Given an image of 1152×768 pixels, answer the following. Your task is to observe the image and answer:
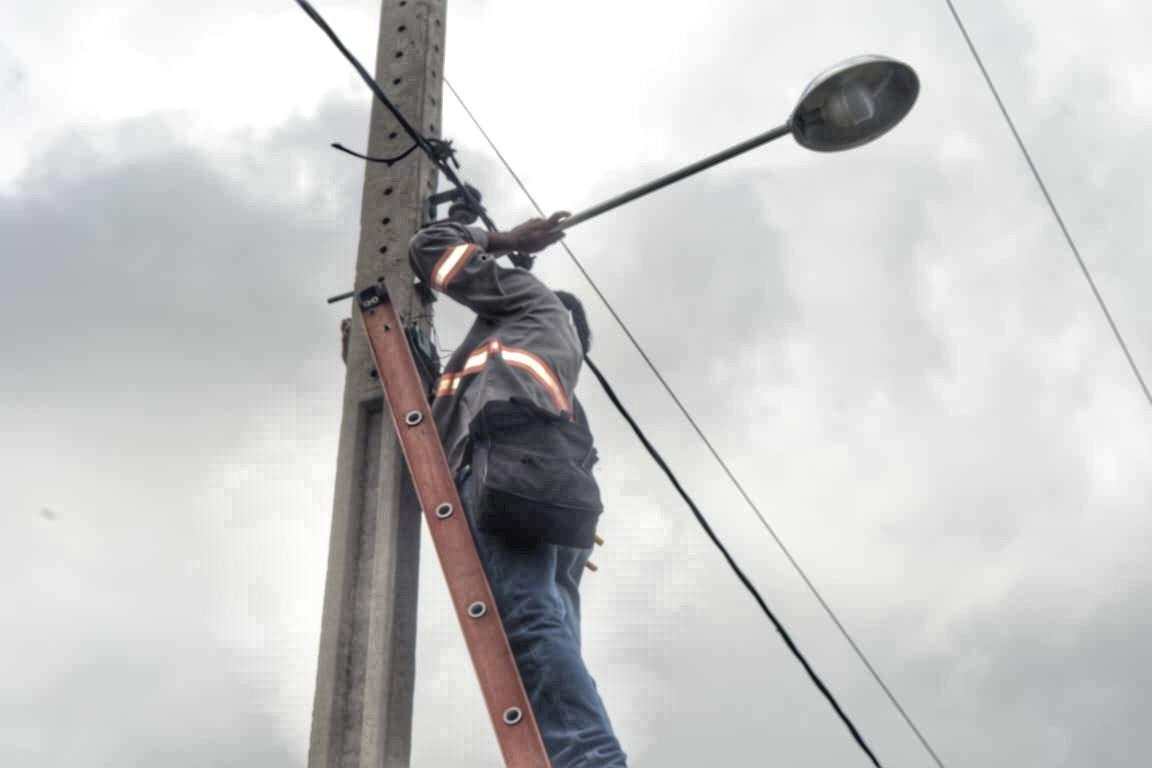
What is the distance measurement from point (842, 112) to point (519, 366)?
1452mm

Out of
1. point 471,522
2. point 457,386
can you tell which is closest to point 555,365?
point 457,386

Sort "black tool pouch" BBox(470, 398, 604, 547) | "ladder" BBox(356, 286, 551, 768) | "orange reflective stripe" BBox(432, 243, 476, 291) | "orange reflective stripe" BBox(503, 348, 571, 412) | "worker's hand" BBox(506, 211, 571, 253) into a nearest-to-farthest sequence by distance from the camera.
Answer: "ladder" BBox(356, 286, 551, 768), "black tool pouch" BBox(470, 398, 604, 547), "orange reflective stripe" BBox(503, 348, 571, 412), "orange reflective stripe" BBox(432, 243, 476, 291), "worker's hand" BBox(506, 211, 571, 253)

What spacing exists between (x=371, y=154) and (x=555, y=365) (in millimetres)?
1384

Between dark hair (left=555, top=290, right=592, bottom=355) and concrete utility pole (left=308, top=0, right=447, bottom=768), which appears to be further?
dark hair (left=555, top=290, right=592, bottom=355)

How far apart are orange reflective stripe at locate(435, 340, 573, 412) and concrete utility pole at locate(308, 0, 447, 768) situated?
30cm

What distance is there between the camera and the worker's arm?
3.93m

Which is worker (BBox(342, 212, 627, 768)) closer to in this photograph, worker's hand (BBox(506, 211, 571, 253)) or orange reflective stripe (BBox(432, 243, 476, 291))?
orange reflective stripe (BBox(432, 243, 476, 291))

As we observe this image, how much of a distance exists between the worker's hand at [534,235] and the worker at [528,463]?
0.59 feet

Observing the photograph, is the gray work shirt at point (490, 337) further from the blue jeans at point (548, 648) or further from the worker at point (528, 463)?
the blue jeans at point (548, 648)

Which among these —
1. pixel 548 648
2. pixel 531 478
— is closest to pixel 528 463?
pixel 531 478

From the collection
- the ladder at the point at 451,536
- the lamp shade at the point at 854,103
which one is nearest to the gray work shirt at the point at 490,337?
the ladder at the point at 451,536

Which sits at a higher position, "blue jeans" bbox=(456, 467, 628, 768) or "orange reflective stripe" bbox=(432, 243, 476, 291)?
"orange reflective stripe" bbox=(432, 243, 476, 291)

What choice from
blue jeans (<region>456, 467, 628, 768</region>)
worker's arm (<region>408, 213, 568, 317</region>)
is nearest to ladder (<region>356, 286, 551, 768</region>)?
blue jeans (<region>456, 467, 628, 768</region>)

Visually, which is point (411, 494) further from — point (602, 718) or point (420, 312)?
point (602, 718)
